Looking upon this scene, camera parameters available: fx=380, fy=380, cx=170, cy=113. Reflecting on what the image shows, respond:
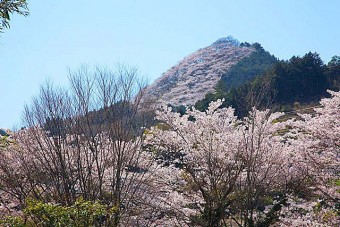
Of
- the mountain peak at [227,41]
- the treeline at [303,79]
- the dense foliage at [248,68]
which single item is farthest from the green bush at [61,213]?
the mountain peak at [227,41]

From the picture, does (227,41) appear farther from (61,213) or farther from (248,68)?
(61,213)

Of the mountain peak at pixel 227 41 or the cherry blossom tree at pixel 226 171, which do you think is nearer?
the cherry blossom tree at pixel 226 171

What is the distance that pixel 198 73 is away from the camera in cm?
10150

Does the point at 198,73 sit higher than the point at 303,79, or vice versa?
the point at 198,73

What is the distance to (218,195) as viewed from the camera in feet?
32.6

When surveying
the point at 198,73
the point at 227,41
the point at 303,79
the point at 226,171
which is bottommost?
the point at 226,171

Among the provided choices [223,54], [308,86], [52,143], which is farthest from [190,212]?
[223,54]

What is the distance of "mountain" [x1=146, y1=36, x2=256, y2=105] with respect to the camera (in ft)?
290

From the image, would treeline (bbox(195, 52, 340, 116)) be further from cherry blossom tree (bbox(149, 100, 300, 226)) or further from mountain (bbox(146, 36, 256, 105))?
cherry blossom tree (bbox(149, 100, 300, 226))

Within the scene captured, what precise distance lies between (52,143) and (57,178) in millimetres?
1056

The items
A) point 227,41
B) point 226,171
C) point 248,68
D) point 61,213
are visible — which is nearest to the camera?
point 61,213

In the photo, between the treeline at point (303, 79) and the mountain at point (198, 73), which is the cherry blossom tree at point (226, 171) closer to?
the treeline at point (303, 79)

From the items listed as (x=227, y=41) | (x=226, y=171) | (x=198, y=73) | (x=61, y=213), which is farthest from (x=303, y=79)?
(x=227, y=41)

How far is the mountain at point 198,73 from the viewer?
8831 centimetres
